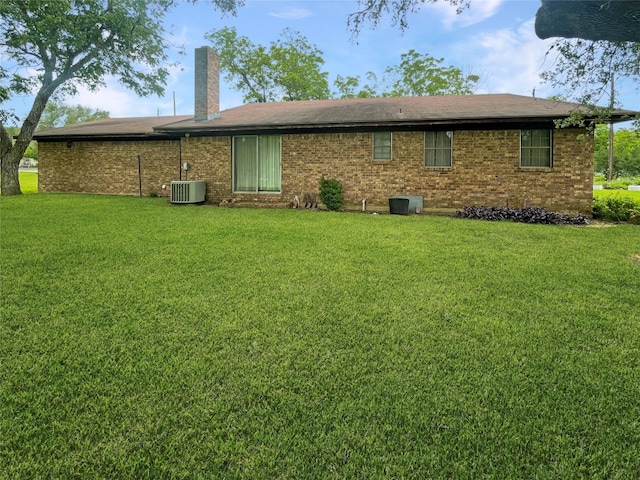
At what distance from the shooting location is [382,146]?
11.4 m

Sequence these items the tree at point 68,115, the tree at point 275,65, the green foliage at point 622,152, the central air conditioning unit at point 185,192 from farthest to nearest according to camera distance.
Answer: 1. the tree at point 68,115
2. the green foliage at point 622,152
3. the tree at point 275,65
4. the central air conditioning unit at point 185,192

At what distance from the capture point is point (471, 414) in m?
2.18

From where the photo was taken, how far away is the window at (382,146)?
11.3 meters

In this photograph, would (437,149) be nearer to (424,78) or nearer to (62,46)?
(62,46)

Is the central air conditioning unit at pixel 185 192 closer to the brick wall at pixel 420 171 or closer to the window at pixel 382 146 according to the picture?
the brick wall at pixel 420 171

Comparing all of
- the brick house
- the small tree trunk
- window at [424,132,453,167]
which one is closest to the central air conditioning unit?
the brick house

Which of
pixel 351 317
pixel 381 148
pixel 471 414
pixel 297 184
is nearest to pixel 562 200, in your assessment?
A: pixel 381 148

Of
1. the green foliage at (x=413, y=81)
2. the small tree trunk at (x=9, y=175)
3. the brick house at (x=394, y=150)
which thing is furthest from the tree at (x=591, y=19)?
the green foliage at (x=413, y=81)

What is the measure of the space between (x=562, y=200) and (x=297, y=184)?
24.7 feet

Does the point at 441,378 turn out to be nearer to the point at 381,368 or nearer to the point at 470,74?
the point at 381,368

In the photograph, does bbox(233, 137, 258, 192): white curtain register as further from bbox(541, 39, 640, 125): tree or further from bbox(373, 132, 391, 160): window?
bbox(541, 39, 640, 125): tree

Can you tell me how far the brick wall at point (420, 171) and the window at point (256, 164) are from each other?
0.82ft

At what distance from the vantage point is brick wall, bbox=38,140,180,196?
15.4 m

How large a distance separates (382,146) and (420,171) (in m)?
1.36
